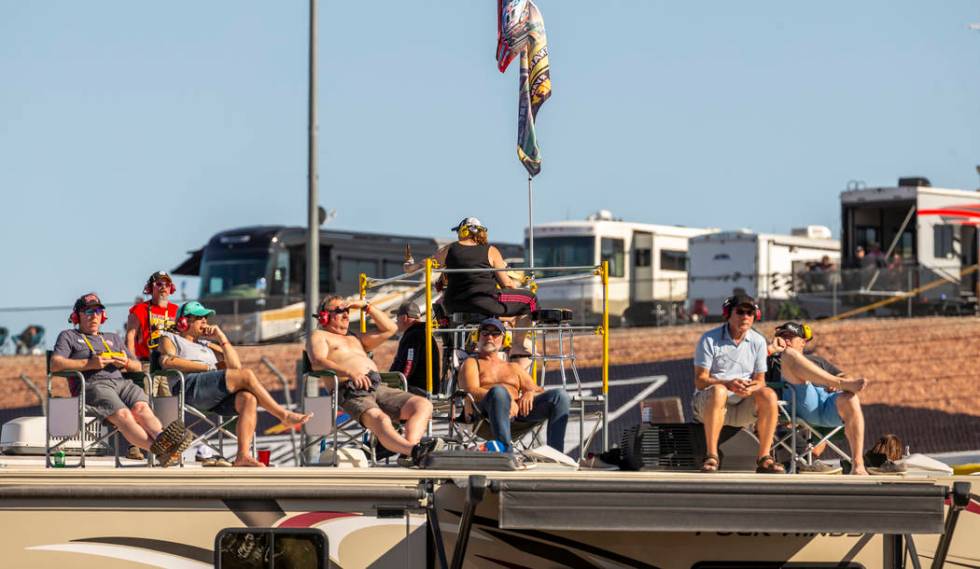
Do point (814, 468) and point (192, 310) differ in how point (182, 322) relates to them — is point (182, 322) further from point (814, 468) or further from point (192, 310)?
point (814, 468)

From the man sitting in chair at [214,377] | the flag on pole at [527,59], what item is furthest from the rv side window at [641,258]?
the man sitting in chair at [214,377]

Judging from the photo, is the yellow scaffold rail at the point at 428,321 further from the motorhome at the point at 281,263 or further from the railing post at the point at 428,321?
the motorhome at the point at 281,263

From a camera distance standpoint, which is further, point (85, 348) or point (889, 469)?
point (85, 348)

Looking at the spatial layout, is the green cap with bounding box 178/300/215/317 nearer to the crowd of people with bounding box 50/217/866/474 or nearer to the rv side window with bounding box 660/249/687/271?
the crowd of people with bounding box 50/217/866/474

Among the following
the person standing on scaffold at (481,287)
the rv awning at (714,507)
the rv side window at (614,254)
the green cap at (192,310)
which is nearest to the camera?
the rv awning at (714,507)

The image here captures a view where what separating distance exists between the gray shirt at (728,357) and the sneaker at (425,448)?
1.69 metres

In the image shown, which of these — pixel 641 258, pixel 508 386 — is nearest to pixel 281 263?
pixel 641 258

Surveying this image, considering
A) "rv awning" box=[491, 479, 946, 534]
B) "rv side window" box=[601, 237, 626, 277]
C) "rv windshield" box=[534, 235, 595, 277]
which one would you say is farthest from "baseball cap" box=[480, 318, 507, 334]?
"rv side window" box=[601, 237, 626, 277]

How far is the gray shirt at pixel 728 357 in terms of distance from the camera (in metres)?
9.69

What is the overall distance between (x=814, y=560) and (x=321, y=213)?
734 inches

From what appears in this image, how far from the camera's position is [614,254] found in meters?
39.5

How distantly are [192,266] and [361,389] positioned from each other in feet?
104

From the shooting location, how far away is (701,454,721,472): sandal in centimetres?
879

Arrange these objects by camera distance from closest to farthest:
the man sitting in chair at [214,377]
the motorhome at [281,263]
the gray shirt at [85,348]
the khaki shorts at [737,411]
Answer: the khaki shorts at [737,411], the man sitting in chair at [214,377], the gray shirt at [85,348], the motorhome at [281,263]
